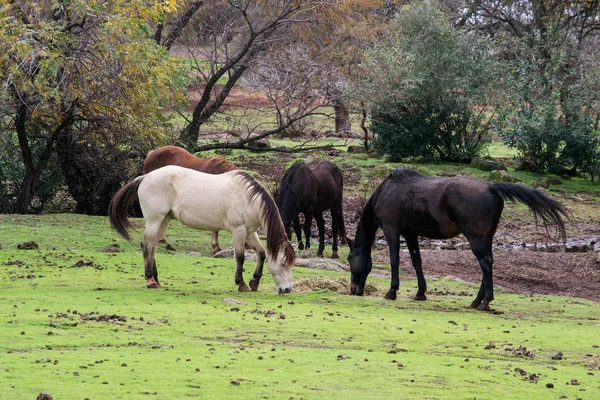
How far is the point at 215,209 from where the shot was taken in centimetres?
1271

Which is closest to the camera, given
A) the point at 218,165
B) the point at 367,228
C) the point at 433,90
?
the point at 367,228

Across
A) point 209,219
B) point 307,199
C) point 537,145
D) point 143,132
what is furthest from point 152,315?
point 537,145

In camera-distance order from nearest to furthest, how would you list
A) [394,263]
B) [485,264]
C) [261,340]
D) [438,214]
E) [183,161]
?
[261,340] < [485,264] < [438,214] < [394,263] < [183,161]

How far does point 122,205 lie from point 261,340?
4.71 metres

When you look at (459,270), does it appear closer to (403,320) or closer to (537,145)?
(403,320)

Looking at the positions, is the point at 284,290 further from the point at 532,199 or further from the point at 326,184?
the point at 326,184

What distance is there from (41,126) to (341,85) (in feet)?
29.9

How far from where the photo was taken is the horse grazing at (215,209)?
496 inches

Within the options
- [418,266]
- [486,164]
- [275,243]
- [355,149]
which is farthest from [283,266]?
[355,149]

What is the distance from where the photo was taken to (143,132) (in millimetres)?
19594

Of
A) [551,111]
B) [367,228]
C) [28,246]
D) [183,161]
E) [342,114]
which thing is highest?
[551,111]

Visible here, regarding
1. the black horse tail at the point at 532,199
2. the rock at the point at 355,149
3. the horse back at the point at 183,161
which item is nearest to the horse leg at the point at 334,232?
the horse back at the point at 183,161

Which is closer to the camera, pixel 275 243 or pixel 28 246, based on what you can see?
pixel 275 243

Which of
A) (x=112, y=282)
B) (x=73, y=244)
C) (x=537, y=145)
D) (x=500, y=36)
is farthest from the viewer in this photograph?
(x=500, y=36)
